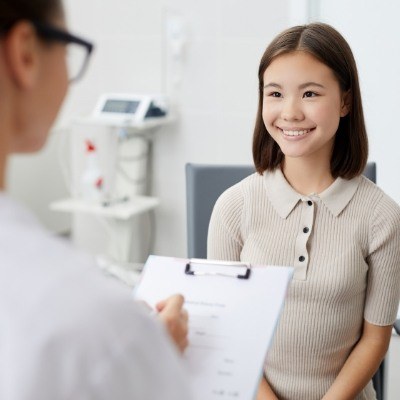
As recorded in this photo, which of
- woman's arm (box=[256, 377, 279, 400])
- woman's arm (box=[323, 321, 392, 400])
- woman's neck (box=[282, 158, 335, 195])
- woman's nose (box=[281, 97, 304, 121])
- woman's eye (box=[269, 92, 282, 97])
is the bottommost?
woman's arm (box=[256, 377, 279, 400])

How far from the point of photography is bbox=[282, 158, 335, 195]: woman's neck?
1.37m

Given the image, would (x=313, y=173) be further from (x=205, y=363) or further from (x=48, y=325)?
(x=48, y=325)

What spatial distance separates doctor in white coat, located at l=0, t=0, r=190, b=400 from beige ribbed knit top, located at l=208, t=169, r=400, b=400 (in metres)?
0.76

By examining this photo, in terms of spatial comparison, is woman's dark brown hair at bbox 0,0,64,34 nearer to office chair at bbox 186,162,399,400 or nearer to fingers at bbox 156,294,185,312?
fingers at bbox 156,294,185,312

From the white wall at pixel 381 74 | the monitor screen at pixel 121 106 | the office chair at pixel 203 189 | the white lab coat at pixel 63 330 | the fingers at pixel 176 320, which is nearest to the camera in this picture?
the white lab coat at pixel 63 330

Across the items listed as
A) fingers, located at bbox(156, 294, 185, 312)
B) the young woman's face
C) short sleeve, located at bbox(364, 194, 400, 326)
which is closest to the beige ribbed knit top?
short sleeve, located at bbox(364, 194, 400, 326)

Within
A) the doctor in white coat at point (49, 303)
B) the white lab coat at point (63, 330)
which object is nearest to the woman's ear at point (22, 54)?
the doctor in white coat at point (49, 303)

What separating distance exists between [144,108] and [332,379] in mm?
1990

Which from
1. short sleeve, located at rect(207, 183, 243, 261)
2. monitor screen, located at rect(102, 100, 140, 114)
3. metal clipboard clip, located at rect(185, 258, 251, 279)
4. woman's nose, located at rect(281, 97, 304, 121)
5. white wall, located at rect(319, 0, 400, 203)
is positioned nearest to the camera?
metal clipboard clip, located at rect(185, 258, 251, 279)

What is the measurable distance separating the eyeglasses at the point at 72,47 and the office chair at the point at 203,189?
993 mm

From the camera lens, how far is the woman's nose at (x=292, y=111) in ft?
4.18

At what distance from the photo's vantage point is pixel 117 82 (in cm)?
338

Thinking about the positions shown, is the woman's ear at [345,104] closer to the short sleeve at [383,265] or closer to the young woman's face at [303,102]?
the young woman's face at [303,102]

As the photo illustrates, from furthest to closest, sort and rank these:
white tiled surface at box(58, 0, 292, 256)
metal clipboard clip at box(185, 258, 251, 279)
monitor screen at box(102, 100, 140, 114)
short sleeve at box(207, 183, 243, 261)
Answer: monitor screen at box(102, 100, 140, 114)
white tiled surface at box(58, 0, 292, 256)
short sleeve at box(207, 183, 243, 261)
metal clipboard clip at box(185, 258, 251, 279)
